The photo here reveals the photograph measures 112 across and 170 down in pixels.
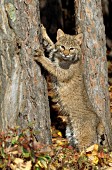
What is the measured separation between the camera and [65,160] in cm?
611

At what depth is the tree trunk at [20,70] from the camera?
19.7 ft

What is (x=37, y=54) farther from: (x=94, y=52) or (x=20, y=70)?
(x=94, y=52)

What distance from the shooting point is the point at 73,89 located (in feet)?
25.6

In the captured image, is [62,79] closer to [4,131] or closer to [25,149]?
[4,131]

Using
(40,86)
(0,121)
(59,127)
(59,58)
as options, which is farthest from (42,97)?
(59,127)

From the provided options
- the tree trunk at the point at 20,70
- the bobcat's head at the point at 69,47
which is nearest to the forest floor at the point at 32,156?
the tree trunk at the point at 20,70

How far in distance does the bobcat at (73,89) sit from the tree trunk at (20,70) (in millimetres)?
1151

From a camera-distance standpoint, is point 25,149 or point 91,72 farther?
point 91,72

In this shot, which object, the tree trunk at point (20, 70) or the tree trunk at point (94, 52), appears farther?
the tree trunk at point (94, 52)

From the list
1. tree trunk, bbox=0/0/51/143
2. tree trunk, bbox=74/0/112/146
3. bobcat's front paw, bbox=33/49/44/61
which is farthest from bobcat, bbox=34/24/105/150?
tree trunk, bbox=0/0/51/143

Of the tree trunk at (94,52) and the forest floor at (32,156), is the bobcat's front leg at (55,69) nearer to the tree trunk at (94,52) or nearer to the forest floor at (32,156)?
the tree trunk at (94,52)

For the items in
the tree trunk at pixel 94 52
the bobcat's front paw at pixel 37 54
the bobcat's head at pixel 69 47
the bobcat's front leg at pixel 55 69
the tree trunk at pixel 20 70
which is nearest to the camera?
the tree trunk at pixel 20 70

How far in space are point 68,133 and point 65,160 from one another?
1.91 metres

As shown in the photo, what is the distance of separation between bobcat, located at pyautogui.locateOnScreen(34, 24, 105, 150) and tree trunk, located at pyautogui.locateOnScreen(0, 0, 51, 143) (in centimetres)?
115
